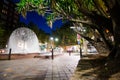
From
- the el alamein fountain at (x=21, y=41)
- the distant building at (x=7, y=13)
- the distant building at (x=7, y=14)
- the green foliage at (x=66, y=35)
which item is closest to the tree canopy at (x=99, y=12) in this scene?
the el alamein fountain at (x=21, y=41)

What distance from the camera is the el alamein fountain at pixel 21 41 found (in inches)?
1300

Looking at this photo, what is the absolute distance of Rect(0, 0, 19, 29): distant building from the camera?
9881 cm

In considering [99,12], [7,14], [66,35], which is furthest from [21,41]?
[7,14]

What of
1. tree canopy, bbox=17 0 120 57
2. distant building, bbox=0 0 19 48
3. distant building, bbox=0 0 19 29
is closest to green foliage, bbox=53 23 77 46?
distant building, bbox=0 0 19 48

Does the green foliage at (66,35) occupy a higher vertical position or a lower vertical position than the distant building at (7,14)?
lower

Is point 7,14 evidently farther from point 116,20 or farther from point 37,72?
point 116,20

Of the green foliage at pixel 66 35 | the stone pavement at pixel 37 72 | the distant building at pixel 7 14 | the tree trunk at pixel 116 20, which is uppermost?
the distant building at pixel 7 14

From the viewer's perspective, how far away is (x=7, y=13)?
347 feet

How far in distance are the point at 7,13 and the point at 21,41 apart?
77679 mm

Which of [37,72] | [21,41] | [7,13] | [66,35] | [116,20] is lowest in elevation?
[37,72]

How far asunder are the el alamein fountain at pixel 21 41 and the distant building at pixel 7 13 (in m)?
66.6

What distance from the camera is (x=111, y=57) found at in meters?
7.12

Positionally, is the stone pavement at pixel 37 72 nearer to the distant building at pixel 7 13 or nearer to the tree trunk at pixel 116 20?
the tree trunk at pixel 116 20

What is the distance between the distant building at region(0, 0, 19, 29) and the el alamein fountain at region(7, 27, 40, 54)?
218ft
